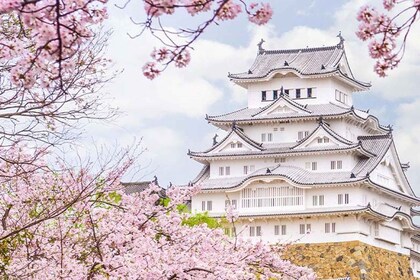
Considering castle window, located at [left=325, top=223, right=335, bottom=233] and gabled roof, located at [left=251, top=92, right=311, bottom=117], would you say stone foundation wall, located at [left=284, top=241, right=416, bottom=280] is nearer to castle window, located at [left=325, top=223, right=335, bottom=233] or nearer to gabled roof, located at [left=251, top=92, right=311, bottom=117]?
castle window, located at [left=325, top=223, right=335, bottom=233]

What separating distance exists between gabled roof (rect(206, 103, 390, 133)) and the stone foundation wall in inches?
280

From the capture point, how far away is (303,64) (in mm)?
55000

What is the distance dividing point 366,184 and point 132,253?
37.0 meters

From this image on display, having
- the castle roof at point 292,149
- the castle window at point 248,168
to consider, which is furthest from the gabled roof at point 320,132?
the castle window at point 248,168

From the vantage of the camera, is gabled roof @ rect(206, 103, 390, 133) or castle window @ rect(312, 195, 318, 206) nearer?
castle window @ rect(312, 195, 318, 206)

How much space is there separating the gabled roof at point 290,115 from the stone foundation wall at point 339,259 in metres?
7.11

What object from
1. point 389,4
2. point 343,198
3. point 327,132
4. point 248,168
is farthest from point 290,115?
point 389,4

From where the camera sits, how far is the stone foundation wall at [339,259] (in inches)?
1940

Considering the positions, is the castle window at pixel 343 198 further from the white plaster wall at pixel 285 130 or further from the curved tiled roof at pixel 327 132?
the white plaster wall at pixel 285 130

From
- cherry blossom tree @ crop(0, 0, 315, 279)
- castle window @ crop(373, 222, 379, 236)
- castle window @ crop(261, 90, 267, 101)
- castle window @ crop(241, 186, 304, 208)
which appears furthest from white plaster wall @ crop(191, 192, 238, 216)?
cherry blossom tree @ crop(0, 0, 315, 279)

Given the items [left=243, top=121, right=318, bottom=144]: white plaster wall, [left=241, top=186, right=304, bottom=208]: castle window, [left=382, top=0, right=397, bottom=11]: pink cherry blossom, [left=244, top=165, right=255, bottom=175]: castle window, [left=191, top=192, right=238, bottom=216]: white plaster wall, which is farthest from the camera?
[left=243, top=121, right=318, bottom=144]: white plaster wall

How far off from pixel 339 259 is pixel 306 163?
5732 mm

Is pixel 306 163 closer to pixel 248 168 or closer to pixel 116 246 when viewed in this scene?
pixel 248 168

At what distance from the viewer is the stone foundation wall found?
49.3m
